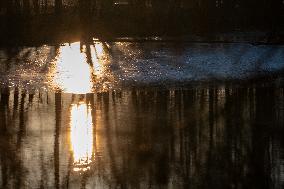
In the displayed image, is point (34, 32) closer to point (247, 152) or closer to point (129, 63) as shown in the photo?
point (129, 63)

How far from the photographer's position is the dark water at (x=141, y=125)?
8.71 meters

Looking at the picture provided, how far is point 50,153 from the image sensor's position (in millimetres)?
9773

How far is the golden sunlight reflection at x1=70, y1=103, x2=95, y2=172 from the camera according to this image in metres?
9.30

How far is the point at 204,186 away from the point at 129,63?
12.5 m

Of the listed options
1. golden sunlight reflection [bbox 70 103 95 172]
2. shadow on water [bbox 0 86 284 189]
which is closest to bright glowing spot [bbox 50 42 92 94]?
shadow on water [bbox 0 86 284 189]

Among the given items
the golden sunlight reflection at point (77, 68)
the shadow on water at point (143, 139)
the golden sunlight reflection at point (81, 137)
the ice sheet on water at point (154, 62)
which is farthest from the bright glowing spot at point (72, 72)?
the golden sunlight reflection at point (81, 137)

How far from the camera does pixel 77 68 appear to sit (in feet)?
64.0

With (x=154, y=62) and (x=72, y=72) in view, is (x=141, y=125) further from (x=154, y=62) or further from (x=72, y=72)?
(x=154, y=62)

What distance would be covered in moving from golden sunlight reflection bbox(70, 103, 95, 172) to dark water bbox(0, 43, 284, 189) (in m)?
0.02

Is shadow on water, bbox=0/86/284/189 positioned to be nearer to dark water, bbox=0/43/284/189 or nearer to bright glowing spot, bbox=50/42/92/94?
dark water, bbox=0/43/284/189

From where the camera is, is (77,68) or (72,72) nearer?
(72,72)

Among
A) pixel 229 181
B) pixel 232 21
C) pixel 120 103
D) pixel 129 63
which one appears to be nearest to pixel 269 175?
pixel 229 181

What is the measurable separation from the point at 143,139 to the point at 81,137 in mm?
924

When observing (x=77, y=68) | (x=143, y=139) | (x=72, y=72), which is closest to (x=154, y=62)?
(x=77, y=68)
